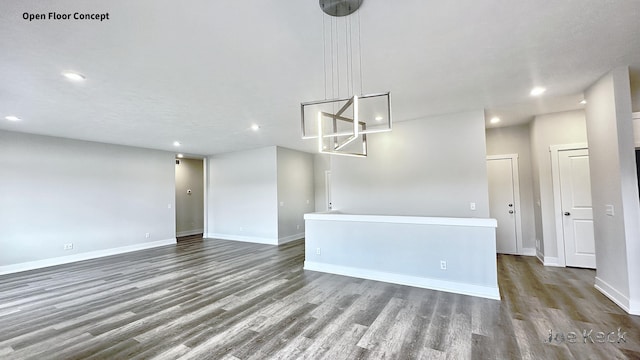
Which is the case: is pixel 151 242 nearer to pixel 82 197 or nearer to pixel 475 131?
pixel 82 197

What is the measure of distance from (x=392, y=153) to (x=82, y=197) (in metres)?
6.87

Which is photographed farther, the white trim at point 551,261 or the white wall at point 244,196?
the white wall at point 244,196

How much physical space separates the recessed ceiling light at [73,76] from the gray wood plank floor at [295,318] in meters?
2.70

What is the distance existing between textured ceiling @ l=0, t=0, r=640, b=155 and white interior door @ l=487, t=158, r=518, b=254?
1.55 m

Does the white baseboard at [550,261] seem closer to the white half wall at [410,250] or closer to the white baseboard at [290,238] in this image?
the white half wall at [410,250]

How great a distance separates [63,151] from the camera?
5.63m

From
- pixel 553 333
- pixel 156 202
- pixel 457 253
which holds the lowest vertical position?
pixel 553 333

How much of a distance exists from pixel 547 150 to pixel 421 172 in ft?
7.60

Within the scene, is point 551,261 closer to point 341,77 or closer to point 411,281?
point 411,281

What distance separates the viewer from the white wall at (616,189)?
2.84 metres

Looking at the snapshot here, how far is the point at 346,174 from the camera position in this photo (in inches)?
218

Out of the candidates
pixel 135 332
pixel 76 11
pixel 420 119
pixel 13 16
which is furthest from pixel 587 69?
pixel 135 332

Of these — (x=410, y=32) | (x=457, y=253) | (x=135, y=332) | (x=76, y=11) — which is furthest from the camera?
(x=457, y=253)

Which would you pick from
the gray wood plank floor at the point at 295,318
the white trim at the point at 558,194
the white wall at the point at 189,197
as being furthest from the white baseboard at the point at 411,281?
the white wall at the point at 189,197
